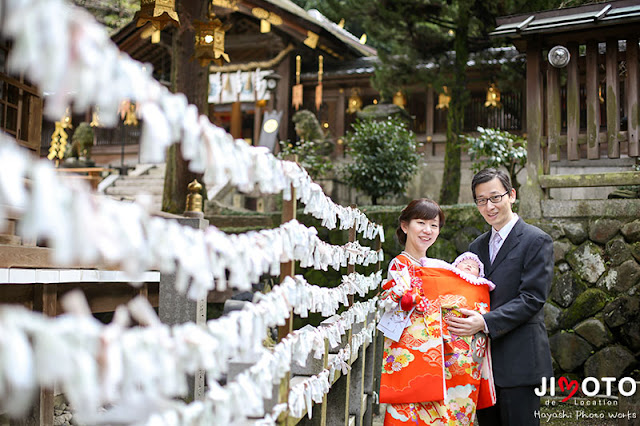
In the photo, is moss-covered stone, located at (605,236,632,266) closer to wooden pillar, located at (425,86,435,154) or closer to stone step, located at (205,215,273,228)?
stone step, located at (205,215,273,228)

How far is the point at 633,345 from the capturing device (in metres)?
6.86

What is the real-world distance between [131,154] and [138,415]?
19.4 meters

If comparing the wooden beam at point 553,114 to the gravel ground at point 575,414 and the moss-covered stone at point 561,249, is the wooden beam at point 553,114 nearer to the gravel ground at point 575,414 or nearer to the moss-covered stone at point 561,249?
the moss-covered stone at point 561,249

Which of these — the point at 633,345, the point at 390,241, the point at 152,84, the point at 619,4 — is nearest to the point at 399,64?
the point at 390,241

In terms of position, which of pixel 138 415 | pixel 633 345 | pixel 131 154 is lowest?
pixel 633 345

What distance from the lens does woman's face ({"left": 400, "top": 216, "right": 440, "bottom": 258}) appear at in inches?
144

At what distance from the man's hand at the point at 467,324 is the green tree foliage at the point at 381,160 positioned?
28.7ft

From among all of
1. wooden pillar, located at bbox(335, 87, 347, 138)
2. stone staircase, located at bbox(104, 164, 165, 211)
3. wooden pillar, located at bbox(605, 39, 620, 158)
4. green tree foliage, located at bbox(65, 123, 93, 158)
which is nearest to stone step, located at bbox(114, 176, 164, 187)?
stone staircase, located at bbox(104, 164, 165, 211)

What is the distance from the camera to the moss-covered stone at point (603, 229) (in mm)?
7352

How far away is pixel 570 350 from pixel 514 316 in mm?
4358

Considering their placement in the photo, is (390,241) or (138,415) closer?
(138,415)

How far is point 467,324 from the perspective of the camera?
11.3ft

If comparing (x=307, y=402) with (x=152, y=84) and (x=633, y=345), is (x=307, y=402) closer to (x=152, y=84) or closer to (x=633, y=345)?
(x=152, y=84)

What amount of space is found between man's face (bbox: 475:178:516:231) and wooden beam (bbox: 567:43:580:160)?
4412mm
